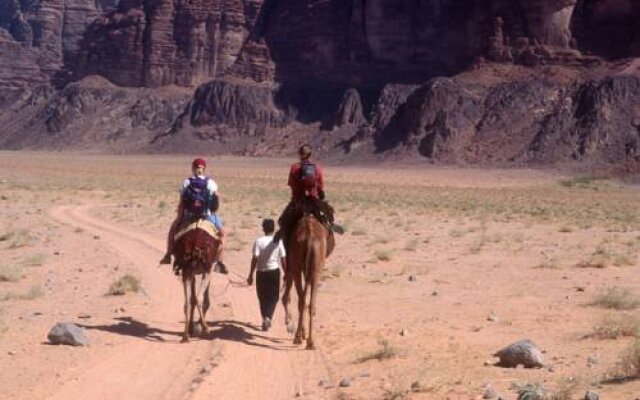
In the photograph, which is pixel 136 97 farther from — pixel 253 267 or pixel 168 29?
pixel 253 267

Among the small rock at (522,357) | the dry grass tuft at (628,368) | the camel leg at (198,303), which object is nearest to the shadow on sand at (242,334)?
the camel leg at (198,303)

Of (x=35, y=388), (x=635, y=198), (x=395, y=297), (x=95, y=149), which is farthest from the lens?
(x=95, y=149)

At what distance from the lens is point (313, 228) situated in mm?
12586

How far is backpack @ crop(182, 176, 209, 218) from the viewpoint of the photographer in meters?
12.8

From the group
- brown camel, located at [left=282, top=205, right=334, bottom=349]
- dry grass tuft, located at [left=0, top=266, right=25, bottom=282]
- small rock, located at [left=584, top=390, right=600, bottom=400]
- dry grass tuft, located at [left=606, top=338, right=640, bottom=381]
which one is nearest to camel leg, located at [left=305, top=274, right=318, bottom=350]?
brown camel, located at [left=282, top=205, right=334, bottom=349]

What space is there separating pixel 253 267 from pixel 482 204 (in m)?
41.1

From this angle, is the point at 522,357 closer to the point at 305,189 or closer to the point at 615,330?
the point at 615,330

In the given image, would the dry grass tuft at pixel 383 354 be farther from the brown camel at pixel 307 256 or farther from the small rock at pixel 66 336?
the small rock at pixel 66 336

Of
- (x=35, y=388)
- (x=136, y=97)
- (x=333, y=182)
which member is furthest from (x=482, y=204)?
(x=136, y=97)

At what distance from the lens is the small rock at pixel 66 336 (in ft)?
40.0

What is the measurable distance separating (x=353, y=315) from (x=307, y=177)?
3.47 m

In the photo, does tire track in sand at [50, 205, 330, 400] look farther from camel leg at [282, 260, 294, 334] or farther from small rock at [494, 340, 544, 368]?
small rock at [494, 340, 544, 368]

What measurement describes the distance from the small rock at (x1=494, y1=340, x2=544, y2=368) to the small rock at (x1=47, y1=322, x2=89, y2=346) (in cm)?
483

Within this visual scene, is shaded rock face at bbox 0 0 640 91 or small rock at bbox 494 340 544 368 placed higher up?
shaded rock face at bbox 0 0 640 91
